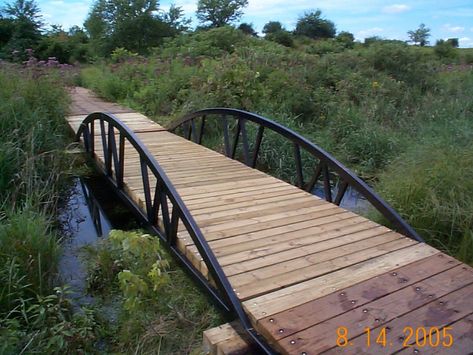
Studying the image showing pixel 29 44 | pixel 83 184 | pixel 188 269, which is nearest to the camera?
pixel 188 269

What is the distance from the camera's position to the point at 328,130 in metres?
6.94

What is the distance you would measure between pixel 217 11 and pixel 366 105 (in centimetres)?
2541

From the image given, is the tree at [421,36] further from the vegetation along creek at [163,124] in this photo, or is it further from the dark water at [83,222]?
the dark water at [83,222]

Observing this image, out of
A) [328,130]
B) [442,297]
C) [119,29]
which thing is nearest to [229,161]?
[328,130]

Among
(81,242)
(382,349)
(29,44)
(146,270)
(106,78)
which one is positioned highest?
(29,44)

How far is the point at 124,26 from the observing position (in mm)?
24281

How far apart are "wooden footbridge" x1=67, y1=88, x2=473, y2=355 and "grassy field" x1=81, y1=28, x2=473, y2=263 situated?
0.73m

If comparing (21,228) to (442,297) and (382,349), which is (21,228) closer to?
(382,349)

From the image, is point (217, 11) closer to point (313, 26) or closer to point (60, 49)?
point (313, 26)

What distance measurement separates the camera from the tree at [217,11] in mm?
30078

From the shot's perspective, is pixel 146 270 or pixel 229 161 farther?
pixel 229 161

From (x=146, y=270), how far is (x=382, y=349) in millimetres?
1798

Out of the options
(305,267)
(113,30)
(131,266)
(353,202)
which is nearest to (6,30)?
(113,30)

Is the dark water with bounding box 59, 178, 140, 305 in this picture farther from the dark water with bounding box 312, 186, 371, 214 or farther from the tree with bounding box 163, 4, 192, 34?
the tree with bounding box 163, 4, 192, 34
